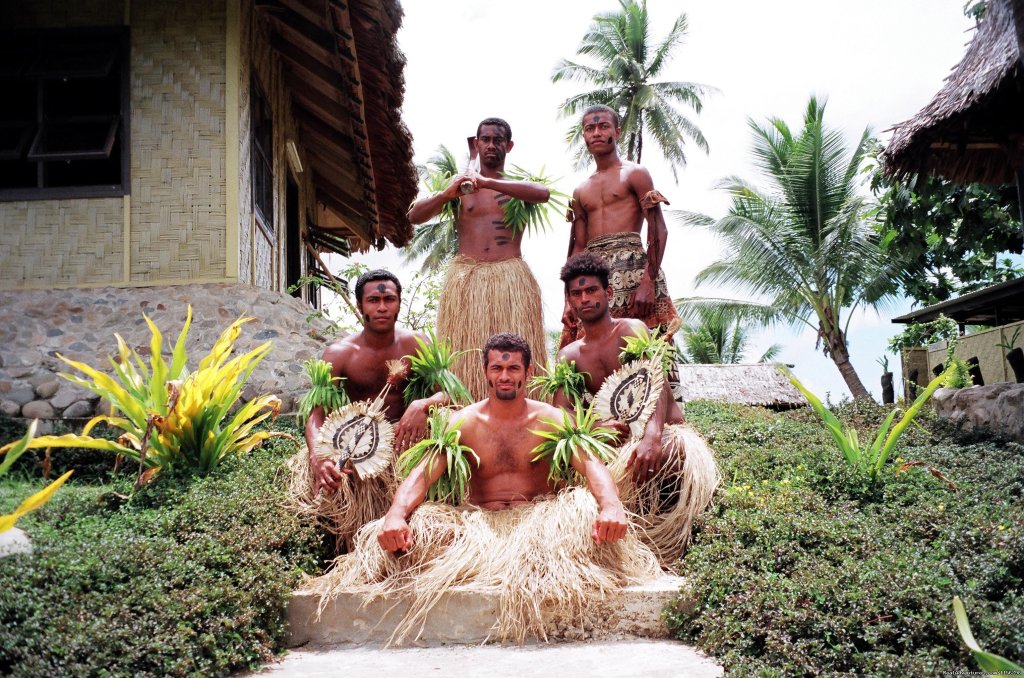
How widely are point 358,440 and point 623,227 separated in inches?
78.7

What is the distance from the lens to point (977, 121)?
271 inches

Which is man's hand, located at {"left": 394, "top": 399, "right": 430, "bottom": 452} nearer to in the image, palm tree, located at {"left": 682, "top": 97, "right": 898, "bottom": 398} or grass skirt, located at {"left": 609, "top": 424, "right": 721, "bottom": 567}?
grass skirt, located at {"left": 609, "top": 424, "right": 721, "bottom": 567}

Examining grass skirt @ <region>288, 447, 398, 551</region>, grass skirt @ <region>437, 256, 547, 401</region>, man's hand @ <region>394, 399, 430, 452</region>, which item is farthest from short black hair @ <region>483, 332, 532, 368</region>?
grass skirt @ <region>437, 256, 547, 401</region>

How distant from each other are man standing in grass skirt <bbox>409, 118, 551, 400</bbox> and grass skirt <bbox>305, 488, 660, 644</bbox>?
148 centimetres

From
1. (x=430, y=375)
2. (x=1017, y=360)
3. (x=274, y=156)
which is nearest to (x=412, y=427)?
(x=430, y=375)

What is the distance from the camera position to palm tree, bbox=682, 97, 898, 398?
16172 mm

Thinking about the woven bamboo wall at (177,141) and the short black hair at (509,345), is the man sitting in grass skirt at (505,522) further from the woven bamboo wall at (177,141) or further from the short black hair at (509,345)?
the woven bamboo wall at (177,141)

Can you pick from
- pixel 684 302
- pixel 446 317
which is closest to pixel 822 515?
pixel 446 317

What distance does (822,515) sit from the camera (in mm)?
3717

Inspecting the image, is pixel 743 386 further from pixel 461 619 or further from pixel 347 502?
pixel 461 619

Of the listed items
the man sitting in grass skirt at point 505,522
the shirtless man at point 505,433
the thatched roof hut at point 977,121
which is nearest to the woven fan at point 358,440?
the man sitting in grass skirt at point 505,522

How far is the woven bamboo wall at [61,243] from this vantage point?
6.75 meters

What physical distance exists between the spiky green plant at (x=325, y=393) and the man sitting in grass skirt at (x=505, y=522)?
0.55 metres

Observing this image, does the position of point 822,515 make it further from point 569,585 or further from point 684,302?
point 684,302
